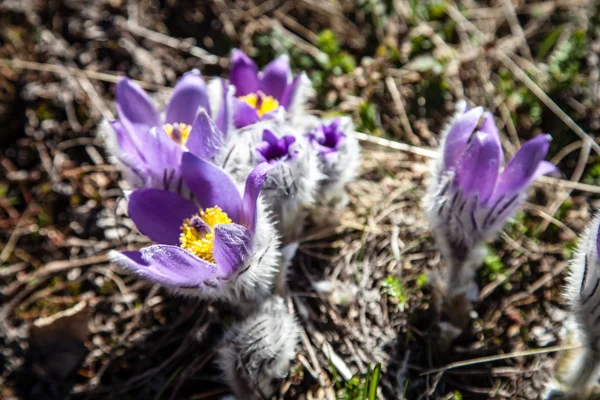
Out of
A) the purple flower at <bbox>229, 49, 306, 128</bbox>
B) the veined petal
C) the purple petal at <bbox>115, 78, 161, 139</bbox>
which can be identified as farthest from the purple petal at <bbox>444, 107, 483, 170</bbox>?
the purple petal at <bbox>115, 78, 161, 139</bbox>

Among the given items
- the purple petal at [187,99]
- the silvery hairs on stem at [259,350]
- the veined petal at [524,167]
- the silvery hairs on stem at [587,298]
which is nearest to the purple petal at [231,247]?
the silvery hairs on stem at [259,350]

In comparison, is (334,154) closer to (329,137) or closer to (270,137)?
(329,137)

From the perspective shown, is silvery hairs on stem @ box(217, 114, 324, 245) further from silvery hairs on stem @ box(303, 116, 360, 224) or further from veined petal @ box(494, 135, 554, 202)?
veined petal @ box(494, 135, 554, 202)

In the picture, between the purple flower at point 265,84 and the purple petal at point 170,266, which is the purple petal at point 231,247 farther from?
the purple flower at point 265,84

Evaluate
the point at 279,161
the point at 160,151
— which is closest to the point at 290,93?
the point at 279,161

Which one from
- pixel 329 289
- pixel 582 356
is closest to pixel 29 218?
pixel 329 289

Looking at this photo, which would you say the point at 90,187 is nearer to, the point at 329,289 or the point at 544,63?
the point at 329,289
